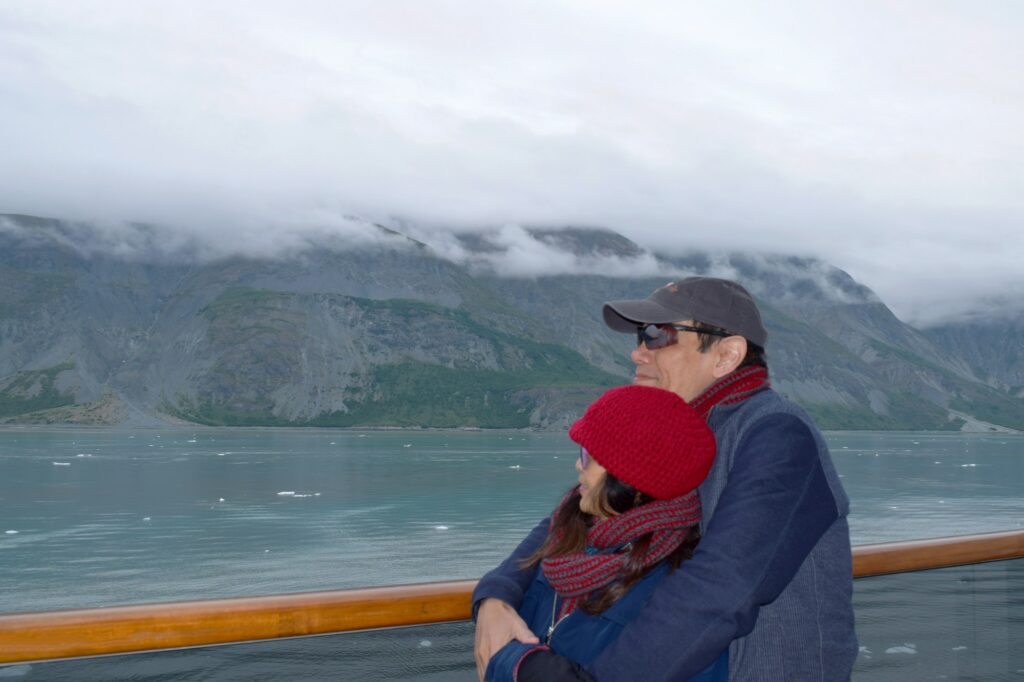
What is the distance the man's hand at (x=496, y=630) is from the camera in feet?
6.17

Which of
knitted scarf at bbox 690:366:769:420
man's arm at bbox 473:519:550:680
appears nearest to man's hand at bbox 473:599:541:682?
man's arm at bbox 473:519:550:680

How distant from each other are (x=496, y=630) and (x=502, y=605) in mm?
74

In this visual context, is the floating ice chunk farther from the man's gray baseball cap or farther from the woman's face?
the woman's face

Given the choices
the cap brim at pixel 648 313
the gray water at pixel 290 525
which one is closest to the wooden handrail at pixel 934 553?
the gray water at pixel 290 525

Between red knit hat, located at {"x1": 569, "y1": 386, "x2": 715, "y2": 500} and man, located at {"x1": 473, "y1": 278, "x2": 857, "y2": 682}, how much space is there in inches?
2.4

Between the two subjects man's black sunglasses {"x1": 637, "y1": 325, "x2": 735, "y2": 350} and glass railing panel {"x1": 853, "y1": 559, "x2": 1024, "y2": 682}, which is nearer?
man's black sunglasses {"x1": 637, "y1": 325, "x2": 735, "y2": 350}

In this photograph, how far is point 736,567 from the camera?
1.59m

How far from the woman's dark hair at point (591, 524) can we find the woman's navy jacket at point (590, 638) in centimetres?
2

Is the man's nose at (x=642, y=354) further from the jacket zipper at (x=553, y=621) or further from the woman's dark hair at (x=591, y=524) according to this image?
the jacket zipper at (x=553, y=621)

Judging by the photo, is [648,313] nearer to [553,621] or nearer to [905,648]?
[553,621]

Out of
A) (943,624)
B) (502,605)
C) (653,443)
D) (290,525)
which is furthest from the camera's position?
(290,525)

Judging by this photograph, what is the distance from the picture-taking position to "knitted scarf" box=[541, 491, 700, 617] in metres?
1.73

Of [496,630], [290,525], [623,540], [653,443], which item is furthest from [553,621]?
[290,525]

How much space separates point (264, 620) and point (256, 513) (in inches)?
1906
